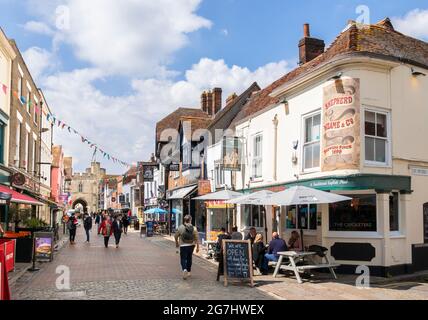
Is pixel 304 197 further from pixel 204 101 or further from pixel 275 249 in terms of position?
pixel 204 101

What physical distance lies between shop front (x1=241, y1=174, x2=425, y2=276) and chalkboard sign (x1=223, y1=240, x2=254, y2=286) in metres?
2.99

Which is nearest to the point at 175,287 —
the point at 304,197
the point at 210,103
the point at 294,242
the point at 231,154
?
the point at 304,197

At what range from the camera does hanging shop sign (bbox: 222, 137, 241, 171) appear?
19359mm

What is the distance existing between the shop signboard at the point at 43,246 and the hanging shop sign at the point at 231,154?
25.0 feet

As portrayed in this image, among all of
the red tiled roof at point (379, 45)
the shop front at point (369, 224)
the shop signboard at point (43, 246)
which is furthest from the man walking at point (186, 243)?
the red tiled roof at point (379, 45)

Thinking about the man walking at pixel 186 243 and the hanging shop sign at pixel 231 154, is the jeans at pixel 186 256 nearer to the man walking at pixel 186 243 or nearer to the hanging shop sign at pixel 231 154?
the man walking at pixel 186 243

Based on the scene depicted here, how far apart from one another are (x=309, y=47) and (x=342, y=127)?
8185mm

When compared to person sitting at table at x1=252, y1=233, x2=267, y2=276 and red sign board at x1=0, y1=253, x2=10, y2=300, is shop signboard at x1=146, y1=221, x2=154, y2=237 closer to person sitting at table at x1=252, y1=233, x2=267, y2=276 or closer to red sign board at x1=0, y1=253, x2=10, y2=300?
person sitting at table at x1=252, y1=233, x2=267, y2=276

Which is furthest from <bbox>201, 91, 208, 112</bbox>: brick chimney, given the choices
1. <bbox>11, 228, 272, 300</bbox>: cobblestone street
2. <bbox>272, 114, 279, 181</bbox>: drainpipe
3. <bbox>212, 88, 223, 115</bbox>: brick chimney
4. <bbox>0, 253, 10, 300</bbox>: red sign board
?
<bbox>0, 253, 10, 300</bbox>: red sign board

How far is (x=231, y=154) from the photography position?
19516mm

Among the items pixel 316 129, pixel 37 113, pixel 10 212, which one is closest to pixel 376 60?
pixel 316 129

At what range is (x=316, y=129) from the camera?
46.5 ft
